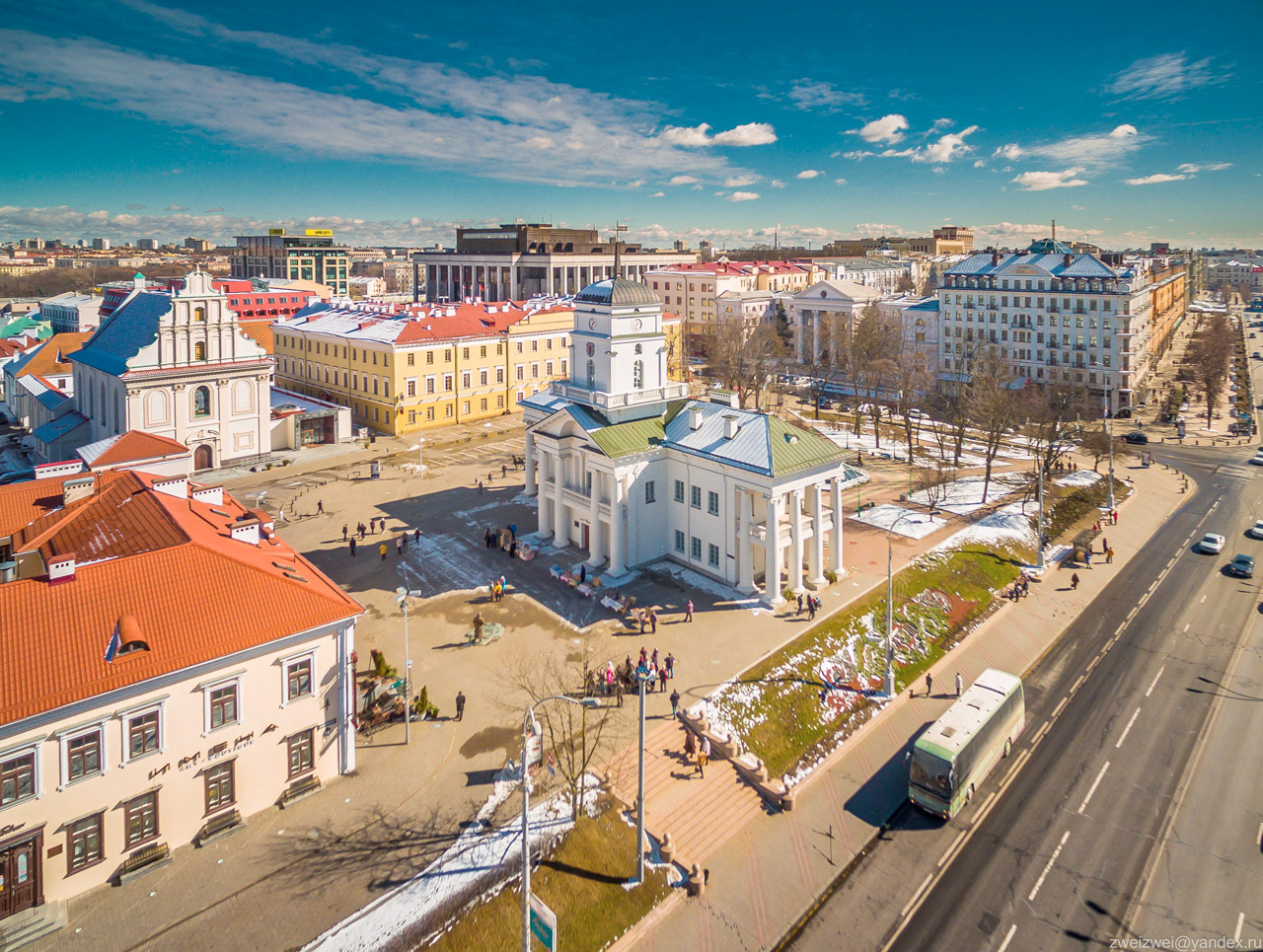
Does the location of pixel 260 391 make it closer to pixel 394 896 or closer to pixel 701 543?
pixel 701 543

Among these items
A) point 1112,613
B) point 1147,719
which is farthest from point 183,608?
point 1112,613

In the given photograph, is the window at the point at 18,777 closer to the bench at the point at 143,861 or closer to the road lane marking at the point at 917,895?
the bench at the point at 143,861

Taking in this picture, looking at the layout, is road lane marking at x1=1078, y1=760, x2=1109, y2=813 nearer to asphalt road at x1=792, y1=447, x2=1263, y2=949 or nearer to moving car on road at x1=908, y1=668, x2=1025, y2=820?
asphalt road at x1=792, y1=447, x2=1263, y2=949

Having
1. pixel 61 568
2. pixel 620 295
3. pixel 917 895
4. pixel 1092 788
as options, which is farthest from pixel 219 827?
pixel 620 295

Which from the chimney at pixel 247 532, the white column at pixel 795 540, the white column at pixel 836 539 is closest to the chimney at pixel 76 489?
the chimney at pixel 247 532

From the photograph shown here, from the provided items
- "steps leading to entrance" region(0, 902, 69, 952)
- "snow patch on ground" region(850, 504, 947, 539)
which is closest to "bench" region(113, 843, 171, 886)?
"steps leading to entrance" region(0, 902, 69, 952)
